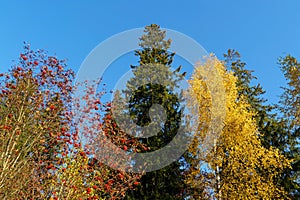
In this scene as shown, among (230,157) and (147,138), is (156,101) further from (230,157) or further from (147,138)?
(230,157)

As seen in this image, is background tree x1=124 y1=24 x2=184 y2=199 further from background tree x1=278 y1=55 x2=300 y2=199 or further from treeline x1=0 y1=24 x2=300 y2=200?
background tree x1=278 y1=55 x2=300 y2=199

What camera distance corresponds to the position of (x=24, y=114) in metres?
5.18

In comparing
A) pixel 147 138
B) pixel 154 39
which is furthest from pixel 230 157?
pixel 154 39

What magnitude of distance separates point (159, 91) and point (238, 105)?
361 centimetres

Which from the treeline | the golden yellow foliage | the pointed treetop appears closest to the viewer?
the treeline

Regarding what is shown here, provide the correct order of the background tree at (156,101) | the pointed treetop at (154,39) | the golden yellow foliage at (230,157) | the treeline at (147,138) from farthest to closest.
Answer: the pointed treetop at (154,39) < the background tree at (156,101) < the golden yellow foliage at (230,157) < the treeline at (147,138)

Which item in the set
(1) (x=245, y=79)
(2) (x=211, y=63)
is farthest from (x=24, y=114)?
(1) (x=245, y=79)

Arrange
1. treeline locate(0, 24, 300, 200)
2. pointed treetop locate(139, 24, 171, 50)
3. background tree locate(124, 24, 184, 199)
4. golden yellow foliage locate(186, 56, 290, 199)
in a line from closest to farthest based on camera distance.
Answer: treeline locate(0, 24, 300, 200) < golden yellow foliage locate(186, 56, 290, 199) < background tree locate(124, 24, 184, 199) < pointed treetop locate(139, 24, 171, 50)

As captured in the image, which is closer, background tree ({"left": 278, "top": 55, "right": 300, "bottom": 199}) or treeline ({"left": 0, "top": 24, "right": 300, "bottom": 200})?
treeline ({"left": 0, "top": 24, "right": 300, "bottom": 200})

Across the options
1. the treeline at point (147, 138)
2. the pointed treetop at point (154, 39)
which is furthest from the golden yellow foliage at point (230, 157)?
the pointed treetop at point (154, 39)

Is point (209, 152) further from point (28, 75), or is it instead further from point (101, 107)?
point (28, 75)

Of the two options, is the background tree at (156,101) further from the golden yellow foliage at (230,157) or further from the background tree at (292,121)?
the background tree at (292,121)

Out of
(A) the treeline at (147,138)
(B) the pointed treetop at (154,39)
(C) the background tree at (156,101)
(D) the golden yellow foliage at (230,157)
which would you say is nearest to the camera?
(A) the treeline at (147,138)

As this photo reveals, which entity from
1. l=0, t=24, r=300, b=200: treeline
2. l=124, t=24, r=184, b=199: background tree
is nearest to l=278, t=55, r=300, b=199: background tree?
l=0, t=24, r=300, b=200: treeline
